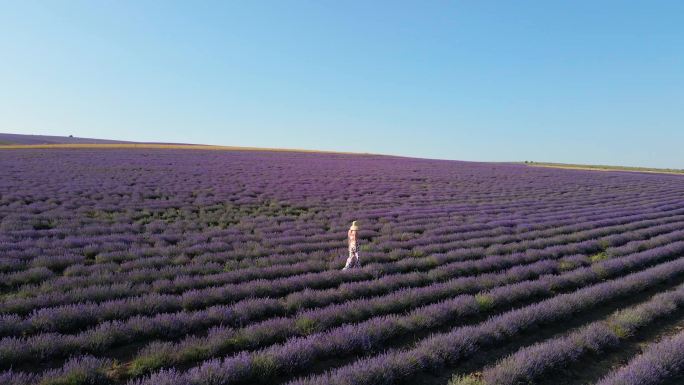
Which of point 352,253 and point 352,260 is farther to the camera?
point 352,260

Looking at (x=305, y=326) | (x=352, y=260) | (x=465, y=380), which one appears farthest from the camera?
(x=352, y=260)

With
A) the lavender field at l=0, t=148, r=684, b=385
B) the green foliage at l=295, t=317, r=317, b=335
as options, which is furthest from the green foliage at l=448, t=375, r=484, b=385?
the green foliage at l=295, t=317, r=317, b=335

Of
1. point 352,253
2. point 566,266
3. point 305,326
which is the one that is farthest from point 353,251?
point 566,266

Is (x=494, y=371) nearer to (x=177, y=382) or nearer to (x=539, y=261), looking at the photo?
(x=177, y=382)

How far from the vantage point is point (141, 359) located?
364cm

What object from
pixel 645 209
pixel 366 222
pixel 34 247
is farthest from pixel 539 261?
pixel 645 209

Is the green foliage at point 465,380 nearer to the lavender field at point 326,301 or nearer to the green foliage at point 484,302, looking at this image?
the lavender field at point 326,301

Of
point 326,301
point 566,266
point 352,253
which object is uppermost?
point 352,253

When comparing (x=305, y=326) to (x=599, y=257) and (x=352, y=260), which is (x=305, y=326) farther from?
(x=599, y=257)

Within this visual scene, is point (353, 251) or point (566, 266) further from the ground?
point (353, 251)

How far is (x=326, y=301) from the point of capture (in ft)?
17.9

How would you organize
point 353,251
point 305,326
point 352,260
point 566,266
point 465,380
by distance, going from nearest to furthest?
point 465,380
point 305,326
point 353,251
point 352,260
point 566,266

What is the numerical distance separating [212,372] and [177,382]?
0.31 m

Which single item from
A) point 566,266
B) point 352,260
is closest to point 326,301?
point 352,260
